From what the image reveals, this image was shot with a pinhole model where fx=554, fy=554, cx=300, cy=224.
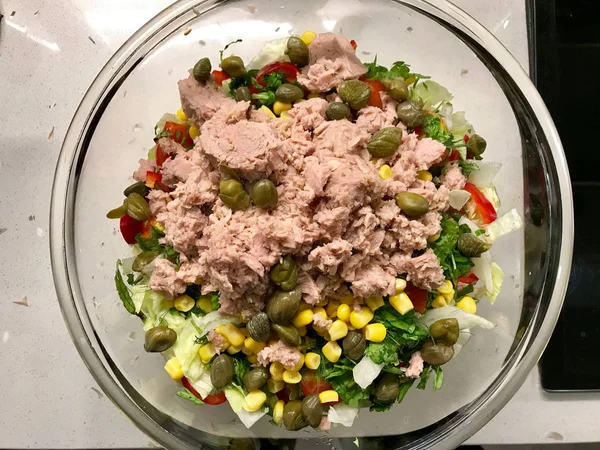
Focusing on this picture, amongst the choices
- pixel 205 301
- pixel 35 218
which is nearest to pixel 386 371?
pixel 205 301

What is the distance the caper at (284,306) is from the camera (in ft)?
5.18

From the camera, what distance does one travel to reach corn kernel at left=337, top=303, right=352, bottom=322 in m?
1.67

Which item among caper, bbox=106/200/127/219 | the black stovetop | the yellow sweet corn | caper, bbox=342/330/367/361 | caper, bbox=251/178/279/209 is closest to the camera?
caper, bbox=251/178/279/209

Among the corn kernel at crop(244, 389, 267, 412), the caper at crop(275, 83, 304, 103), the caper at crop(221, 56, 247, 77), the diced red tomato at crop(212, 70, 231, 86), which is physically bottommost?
the corn kernel at crop(244, 389, 267, 412)

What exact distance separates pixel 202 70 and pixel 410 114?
2.28ft

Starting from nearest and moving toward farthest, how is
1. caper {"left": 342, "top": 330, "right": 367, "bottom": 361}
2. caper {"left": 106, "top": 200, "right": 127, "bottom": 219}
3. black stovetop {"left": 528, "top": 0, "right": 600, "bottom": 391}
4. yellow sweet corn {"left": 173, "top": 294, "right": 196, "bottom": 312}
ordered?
caper {"left": 342, "top": 330, "right": 367, "bottom": 361} < yellow sweet corn {"left": 173, "top": 294, "right": 196, "bottom": 312} < caper {"left": 106, "top": 200, "right": 127, "bottom": 219} < black stovetop {"left": 528, "top": 0, "right": 600, "bottom": 391}

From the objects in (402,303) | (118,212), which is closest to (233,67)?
(118,212)

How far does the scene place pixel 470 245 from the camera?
1763 mm

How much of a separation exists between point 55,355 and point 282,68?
148 cm

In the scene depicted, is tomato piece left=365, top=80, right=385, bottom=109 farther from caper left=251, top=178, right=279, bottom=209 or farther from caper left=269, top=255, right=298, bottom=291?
caper left=269, top=255, right=298, bottom=291

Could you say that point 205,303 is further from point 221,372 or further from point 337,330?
point 337,330

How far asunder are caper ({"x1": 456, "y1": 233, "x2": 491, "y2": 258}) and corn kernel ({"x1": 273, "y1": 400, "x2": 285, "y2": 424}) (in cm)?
76

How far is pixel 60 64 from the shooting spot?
2389 mm

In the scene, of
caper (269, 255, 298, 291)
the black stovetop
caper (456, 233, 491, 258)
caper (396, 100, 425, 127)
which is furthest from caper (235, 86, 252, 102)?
the black stovetop
